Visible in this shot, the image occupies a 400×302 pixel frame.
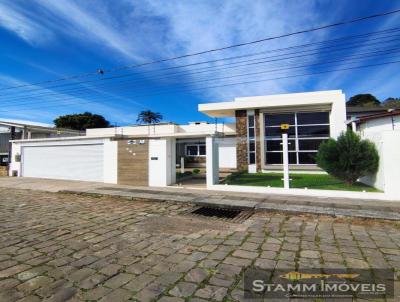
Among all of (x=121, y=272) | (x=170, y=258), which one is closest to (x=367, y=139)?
(x=170, y=258)

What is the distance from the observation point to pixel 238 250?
4.27 m

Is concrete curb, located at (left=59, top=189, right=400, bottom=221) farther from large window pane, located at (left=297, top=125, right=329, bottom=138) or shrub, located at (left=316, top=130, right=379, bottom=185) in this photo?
large window pane, located at (left=297, top=125, right=329, bottom=138)

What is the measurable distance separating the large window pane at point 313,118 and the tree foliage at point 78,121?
51.3 m

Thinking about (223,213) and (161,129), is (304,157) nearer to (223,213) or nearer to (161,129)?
(223,213)

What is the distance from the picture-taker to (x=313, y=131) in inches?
673

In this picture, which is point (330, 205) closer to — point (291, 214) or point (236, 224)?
point (291, 214)

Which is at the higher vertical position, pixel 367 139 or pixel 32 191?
pixel 367 139

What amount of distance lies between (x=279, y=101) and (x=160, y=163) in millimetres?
9437

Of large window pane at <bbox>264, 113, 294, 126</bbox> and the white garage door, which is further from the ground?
large window pane at <bbox>264, 113, 294, 126</bbox>

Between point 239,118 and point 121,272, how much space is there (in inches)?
629

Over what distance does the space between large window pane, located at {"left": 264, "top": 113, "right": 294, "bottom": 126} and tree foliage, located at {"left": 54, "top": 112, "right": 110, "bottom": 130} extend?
49485mm

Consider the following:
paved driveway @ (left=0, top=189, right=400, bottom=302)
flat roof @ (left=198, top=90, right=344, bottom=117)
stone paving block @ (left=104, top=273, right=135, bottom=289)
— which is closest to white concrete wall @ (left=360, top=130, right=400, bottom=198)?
paved driveway @ (left=0, top=189, right=400, bottom=302)

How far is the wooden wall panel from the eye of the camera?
492 inches

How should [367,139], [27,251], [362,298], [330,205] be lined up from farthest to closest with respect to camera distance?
[367,139]
[330,205]
[27,251]
[362,298]
